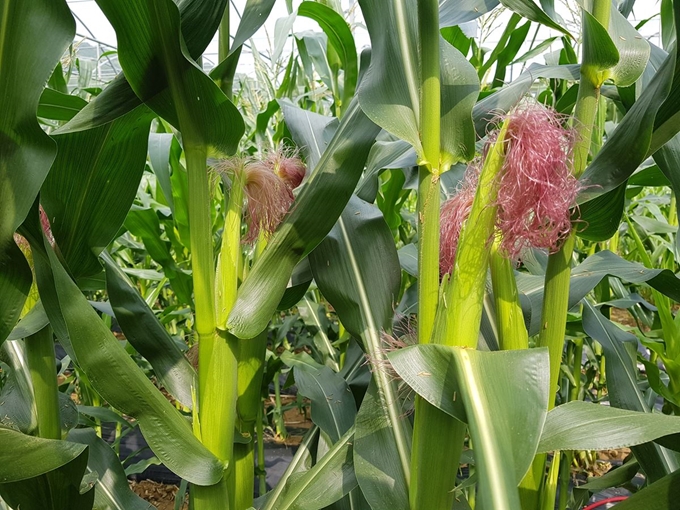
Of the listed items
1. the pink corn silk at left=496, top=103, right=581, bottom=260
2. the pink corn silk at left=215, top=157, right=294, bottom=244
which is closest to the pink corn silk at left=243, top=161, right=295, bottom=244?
the pink corn silk at left=215, top=157, right=294, bottom=244

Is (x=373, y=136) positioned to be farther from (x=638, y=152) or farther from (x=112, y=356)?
(x=112, y=356)

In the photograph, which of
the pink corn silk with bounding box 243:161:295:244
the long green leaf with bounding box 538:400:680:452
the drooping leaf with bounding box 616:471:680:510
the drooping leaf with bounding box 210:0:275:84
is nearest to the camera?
the long green leaf with bounding box 538:400:680:452

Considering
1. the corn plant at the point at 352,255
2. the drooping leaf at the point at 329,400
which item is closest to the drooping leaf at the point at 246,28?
the corn plant at the point at 352,255

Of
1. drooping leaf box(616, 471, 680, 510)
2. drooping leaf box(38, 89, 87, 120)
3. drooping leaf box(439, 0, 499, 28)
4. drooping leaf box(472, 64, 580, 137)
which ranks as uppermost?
drooping leaf box(439, 0, 499, 28)

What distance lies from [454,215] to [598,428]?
29 centimetres

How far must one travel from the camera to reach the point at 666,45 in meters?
0.99

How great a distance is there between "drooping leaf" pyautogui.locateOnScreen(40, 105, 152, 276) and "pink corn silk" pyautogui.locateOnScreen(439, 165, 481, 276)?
1.47 feet

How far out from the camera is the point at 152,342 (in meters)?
0.86

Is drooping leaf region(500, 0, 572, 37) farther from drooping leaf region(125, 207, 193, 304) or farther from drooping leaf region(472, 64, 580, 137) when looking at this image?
drooping leaf region(125, 207, 193, 304)

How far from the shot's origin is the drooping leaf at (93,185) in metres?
0.80

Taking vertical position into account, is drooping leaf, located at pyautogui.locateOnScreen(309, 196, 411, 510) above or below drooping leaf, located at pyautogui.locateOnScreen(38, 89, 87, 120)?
below

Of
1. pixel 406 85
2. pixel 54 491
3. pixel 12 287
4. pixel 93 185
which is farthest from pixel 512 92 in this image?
pixel 54 491

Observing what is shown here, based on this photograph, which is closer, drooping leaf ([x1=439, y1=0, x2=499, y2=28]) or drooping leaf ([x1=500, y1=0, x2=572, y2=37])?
drooping leaf ([x1=500, y1=0, x2=572, y2=37])

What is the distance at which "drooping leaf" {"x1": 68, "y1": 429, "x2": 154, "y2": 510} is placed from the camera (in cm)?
97
